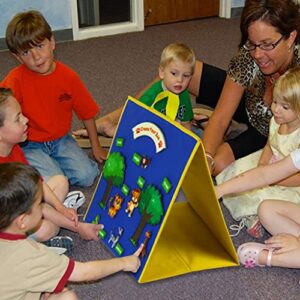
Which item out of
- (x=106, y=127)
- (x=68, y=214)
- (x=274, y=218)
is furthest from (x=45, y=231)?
(x=106, y=127)

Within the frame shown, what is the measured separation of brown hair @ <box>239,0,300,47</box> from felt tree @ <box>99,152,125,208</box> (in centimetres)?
63

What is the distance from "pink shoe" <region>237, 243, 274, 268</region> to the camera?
1.67m

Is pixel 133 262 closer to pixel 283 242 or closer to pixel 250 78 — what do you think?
pixel 283 242

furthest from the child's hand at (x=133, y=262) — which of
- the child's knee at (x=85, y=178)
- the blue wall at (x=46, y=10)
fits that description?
the blue wall at (x=46, y=10)

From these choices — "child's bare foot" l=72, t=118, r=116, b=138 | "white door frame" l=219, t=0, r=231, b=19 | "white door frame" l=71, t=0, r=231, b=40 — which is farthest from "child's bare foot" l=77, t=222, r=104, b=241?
"white door frame" l=219, t=0, r=231, b=19

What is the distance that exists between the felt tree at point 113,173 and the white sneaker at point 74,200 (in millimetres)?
227

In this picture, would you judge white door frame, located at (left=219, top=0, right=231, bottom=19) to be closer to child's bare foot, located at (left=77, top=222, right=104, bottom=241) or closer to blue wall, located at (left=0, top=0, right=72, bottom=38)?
blue wall, located at (left=0, top=0, right=72, bottom=38)

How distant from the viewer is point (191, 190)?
1.72m

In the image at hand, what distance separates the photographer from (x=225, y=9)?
4.62m

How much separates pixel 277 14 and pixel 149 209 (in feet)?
2.50

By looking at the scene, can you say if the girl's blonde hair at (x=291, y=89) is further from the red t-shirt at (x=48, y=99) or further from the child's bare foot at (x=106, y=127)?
the child's bare foot at (x=106, y=127)

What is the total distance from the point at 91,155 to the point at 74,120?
15.2 inches

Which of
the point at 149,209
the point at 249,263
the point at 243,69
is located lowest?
the point at 249,263

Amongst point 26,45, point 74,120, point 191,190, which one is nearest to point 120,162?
point 191,190
